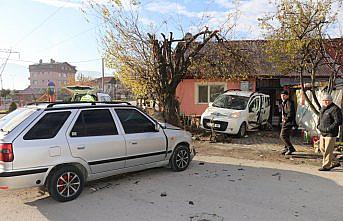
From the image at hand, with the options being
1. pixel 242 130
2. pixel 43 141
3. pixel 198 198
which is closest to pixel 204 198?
pixel 198 198

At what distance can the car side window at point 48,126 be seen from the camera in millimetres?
5246

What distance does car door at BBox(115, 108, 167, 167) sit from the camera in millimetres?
6566

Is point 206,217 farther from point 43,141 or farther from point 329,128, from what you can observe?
point 329,128

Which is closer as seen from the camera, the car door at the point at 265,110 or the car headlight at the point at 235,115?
the car headlight at the point at 235,115

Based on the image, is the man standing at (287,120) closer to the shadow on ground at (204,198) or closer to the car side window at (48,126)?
the shadow on ground at (204,198)

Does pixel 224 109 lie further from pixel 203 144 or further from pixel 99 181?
pixel 99 181

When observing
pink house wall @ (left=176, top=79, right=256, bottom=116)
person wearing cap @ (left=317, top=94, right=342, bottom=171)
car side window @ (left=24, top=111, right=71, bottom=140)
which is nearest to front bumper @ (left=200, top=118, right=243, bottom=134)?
person wearing cap @ (left=317, top=94, right=342, bottom=171)

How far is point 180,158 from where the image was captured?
765 cm

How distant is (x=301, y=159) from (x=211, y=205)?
4.86 m

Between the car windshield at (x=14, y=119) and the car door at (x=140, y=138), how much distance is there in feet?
5.75

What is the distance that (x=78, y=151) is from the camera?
5.70m

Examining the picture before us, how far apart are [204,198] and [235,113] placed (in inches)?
296

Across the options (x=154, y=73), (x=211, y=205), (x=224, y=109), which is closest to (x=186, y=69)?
(x=154, y=73)

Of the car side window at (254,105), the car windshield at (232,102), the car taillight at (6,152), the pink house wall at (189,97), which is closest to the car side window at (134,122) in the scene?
the car taillight at (6,152)
